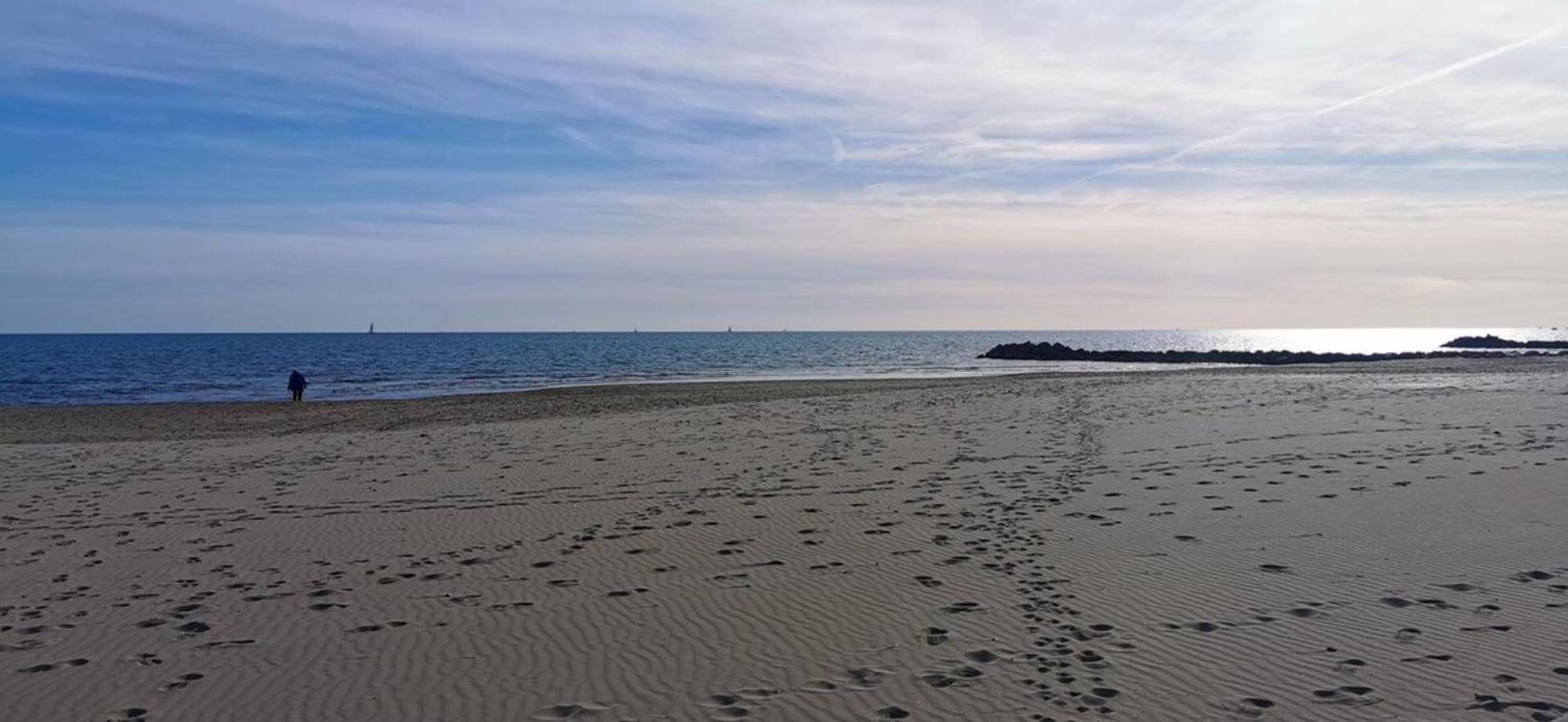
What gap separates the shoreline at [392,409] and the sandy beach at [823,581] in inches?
414

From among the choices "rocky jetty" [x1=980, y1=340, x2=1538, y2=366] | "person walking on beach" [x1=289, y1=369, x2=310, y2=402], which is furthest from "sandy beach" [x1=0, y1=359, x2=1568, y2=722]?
"rocky jetty" [x1=980, y1=340, x2=1538, y2=366]

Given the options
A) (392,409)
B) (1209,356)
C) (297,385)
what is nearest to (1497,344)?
(1209,356)

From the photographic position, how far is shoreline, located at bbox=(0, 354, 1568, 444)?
92.7 feet

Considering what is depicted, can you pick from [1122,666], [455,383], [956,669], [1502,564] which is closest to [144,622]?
[956,669]

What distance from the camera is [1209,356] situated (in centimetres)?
8125

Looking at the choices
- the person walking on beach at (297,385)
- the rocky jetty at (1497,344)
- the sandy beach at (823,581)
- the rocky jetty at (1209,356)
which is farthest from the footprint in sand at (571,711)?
the rocky jetty at (1497,344)

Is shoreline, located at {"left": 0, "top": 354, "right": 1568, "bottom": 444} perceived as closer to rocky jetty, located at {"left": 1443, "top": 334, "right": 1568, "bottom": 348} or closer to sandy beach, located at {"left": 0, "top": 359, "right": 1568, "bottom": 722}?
sandy beach, located at {"left": 0, "top": 359, "right": 1568, "bottom": 722}

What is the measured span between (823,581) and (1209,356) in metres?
79.7

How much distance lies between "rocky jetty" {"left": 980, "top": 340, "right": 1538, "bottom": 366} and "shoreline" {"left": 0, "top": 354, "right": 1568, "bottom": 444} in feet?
71.9

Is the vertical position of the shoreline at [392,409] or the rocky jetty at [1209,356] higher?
the rocky jetty at [1209,356]

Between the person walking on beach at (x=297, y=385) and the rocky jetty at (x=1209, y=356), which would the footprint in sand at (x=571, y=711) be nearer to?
the person walking on beach at (x=297, y=385)

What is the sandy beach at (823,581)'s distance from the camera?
5.96 meters

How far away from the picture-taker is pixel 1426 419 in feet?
60.8

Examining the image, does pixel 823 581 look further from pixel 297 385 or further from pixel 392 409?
pixel 297 385
